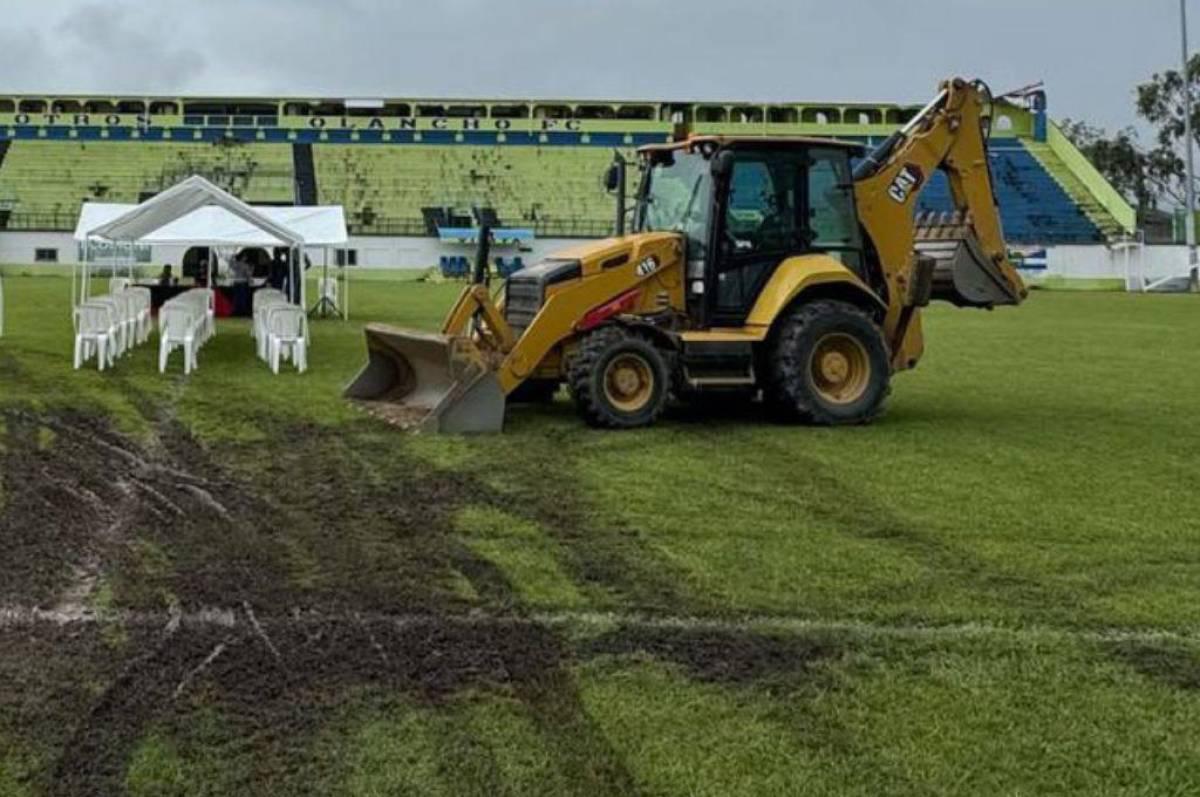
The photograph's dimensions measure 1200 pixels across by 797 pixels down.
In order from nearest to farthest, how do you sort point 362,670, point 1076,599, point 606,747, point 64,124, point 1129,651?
point 606,747, point 362,670, point 1129,651, point 1076,599, point 64,124

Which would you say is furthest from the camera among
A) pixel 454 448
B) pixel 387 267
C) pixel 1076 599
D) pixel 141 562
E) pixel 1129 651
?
pixel 387 267

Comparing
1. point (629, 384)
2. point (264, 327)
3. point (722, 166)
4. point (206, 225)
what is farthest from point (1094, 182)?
point (629, 384)

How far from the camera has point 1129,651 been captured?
5.19 m

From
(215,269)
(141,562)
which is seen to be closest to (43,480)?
(141,562)

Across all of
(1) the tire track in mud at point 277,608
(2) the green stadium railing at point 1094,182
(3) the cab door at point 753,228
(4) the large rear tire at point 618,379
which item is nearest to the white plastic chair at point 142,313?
(4) the large rear tire at point 618,379

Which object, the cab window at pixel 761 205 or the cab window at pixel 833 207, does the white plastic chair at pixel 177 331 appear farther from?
the cab window at pixel 833 207

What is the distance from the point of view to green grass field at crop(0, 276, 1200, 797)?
409cm

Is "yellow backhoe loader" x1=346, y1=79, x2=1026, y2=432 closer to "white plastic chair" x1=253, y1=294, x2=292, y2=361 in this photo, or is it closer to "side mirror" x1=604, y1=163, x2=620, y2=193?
"side mirror" x1=604, y1=163, x2=620, y2=193

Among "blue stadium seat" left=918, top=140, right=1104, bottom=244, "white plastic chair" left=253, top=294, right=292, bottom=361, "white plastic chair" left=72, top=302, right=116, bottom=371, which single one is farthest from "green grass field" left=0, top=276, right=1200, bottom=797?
"blue stadium seat" left=918, top=140, right=1104, bottom=244

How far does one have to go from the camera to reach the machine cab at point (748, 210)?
11.1m

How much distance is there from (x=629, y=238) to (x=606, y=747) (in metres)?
7.63

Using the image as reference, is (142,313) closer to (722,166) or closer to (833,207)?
(722,166)

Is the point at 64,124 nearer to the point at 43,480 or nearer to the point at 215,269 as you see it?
the point at 215,269

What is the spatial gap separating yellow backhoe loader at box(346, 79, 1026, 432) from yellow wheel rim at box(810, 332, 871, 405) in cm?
1
